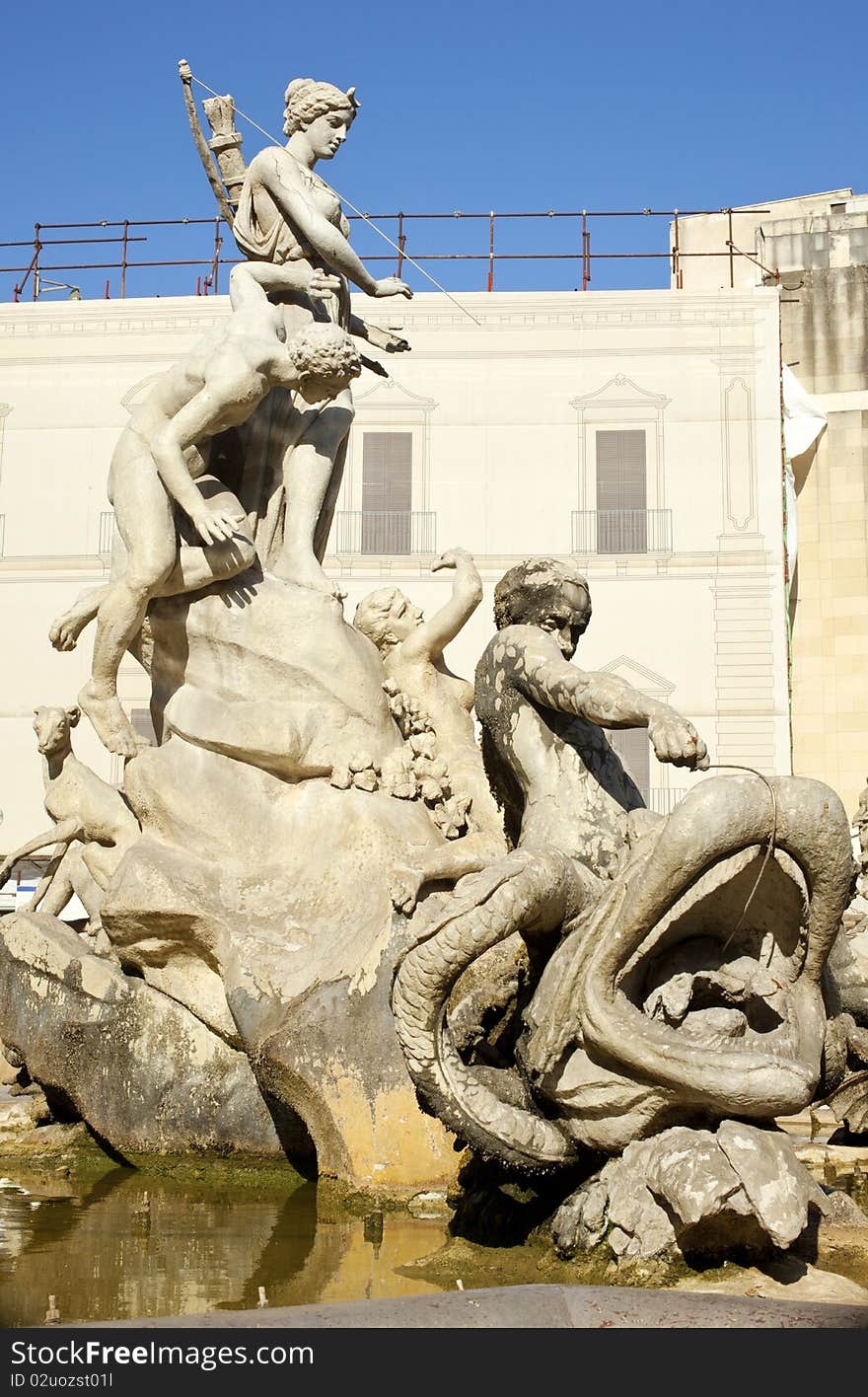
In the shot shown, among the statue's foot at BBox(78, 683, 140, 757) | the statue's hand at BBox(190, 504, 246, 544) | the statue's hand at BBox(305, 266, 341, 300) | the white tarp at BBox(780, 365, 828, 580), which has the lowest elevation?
the statue's foot at BBox(78, 683, 140, 757)

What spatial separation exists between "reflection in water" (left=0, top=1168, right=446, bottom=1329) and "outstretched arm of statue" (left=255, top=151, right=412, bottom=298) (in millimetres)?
4058

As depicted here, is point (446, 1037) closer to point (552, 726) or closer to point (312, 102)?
point (552, 726)

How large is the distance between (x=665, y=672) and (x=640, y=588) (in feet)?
4.60

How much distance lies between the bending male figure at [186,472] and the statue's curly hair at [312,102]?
3.56 feet

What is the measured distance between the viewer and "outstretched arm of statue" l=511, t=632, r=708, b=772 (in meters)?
4.08

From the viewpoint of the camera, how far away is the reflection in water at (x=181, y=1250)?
3.84m

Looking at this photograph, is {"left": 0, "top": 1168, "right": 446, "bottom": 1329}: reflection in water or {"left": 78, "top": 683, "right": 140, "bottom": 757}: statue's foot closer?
{"left": 0, "top": 1168, "right": 446, "bottom": 1329}: reflection in water

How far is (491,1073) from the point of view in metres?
4.30

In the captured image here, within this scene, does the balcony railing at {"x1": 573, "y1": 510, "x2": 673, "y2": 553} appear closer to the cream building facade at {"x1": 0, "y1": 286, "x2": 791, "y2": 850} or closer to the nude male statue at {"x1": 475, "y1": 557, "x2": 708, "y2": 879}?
the cream building facade at {"x1": 0, "y1": 286, "x2": 791, "y2": 850}

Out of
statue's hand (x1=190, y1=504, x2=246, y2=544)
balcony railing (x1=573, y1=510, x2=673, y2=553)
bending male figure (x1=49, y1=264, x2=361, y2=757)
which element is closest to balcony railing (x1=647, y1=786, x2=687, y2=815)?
balcony railing (x1=573, y1=510, x2=673, y2=553)

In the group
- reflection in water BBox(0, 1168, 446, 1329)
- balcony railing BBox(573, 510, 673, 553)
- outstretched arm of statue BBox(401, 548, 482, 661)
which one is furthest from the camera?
balcony railing BBox(573, 510, 673, 553)

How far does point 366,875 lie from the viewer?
5668mm

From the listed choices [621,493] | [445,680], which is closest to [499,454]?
[621,493]

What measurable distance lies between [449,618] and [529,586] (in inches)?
61.5
